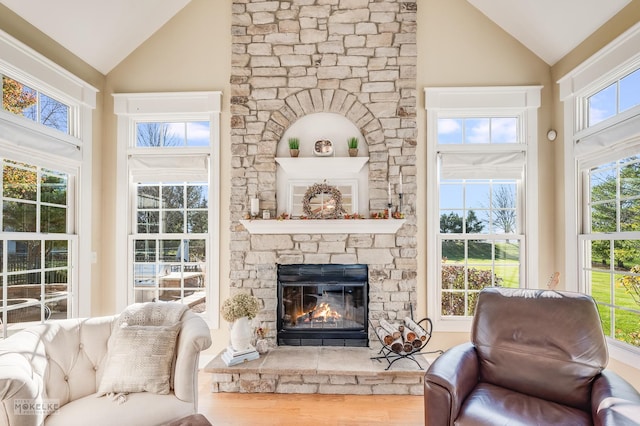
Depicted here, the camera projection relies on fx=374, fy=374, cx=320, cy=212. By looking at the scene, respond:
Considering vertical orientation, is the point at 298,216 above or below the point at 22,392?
above

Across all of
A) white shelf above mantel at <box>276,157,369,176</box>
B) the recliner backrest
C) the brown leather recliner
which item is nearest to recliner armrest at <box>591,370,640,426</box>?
the brown leather recliner

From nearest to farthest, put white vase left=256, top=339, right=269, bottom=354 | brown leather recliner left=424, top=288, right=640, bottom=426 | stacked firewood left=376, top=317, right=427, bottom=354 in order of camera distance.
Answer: brown leather recliner left=424, top=288, right=640, bottom=426 < stacked firewood left=376, top=317, right=427, bottom=354 < white vase left=256, top=339, right=269, bottom=354

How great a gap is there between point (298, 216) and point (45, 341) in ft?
7.71

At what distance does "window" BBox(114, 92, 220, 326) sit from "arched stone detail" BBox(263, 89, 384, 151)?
66 cm

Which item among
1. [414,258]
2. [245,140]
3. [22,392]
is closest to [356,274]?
[414,258]

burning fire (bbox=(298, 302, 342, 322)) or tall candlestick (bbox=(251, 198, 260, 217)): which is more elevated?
tall candlestick (bbox=(251, 198, 260, 217))

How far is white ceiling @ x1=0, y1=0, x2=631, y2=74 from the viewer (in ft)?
10.3

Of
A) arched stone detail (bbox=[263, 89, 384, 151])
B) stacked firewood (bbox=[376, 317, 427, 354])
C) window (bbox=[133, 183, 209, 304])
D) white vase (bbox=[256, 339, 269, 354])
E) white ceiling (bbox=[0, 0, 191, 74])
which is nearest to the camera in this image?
white ceiling (bbox=[0, 0, 191, 74])

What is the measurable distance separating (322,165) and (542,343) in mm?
2453

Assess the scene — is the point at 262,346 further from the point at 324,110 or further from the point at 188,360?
the point at 324,110

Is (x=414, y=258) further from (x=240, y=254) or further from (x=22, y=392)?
(x=22, y=392)

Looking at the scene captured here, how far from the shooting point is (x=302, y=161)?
12.7 feet

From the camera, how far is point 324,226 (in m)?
3.81

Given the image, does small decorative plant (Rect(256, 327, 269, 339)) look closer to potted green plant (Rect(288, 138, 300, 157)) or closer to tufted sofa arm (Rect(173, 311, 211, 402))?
tufted sofa arm (Rect(173, 311, 211, 402))
